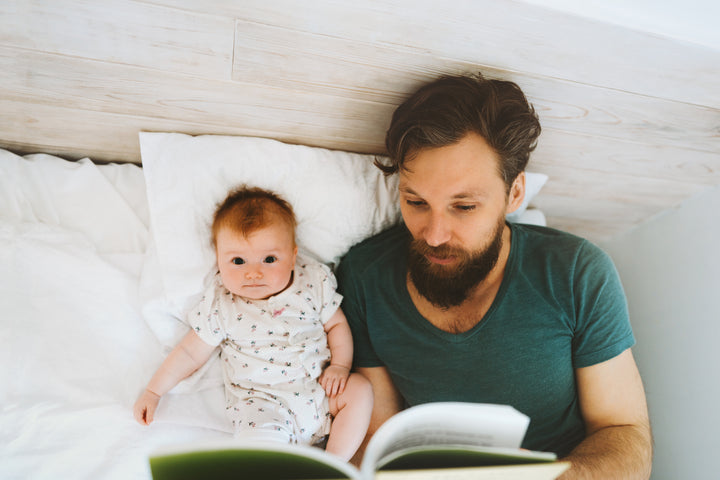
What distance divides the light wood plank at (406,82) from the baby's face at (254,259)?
0.36m

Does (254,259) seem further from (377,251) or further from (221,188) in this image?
(377,251)

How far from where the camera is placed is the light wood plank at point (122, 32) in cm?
93

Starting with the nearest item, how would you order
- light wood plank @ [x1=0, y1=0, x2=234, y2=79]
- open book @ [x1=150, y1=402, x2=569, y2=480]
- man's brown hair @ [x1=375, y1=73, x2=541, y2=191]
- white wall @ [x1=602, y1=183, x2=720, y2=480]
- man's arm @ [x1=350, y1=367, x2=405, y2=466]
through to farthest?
open book @ [x1=150, y1=402, x2=569, y2=480]
light wood plank @ [x1=0, y1=0, x2=234, y2=79]
man's brown hair @ [x1=375, y1=73, x2=541, y2=191]
man's arm @ [x1=350, y1=367, x2=405, y2=466]
white wall @ [x1=602, y1=183, x2=720, y2=480]

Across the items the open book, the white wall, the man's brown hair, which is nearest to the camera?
the open book

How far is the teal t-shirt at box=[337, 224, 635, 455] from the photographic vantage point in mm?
1132

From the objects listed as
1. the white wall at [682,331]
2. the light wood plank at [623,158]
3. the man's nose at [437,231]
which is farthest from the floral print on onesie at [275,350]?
the white wall at [682,331]

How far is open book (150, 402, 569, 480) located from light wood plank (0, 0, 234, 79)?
81cm

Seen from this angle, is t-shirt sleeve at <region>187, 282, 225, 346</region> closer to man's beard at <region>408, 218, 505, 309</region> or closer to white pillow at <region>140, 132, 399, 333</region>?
white pillow at <region>140, 132, 399, 333</region>

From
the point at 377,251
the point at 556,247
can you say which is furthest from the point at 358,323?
the point at 556,247

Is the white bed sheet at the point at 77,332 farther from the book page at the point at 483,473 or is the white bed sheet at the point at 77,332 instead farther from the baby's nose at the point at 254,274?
the book page at the point at 483,473

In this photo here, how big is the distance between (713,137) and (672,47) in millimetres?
442

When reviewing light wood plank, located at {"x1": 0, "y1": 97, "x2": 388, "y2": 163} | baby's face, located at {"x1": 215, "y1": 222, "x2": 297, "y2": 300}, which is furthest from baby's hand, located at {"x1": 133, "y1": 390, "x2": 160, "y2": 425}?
light wood plank, located at {"x1": 0, "y1": 97, "x2": 388, "y2": 163}

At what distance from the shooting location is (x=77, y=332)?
1.17m

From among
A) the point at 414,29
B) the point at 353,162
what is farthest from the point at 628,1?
the point at 353,162
